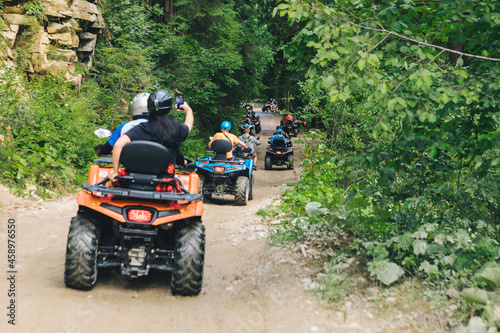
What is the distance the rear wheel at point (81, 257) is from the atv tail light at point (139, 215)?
395 mm

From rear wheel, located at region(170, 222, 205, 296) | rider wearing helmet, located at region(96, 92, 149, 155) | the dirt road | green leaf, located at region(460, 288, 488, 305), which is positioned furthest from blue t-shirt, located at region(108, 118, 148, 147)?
green leaf, located at region(460, 288, 488, 305)

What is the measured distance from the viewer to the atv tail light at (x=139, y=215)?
13.9ft

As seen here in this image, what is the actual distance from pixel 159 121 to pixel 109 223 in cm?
122

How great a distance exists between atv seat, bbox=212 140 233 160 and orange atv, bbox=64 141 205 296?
6576 mm

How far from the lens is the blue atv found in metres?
10.6

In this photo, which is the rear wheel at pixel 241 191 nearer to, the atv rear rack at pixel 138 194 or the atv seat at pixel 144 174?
the atv seat at pixel 144 174

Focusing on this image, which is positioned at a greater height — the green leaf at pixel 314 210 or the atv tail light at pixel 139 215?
the atv tail light at pixel 139 215

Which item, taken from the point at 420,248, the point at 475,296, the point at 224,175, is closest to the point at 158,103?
the point at 420,248

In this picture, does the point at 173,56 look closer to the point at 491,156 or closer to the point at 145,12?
the point at 145,12

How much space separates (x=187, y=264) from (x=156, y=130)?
55.2 inches

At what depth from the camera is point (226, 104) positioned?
74.2 ft

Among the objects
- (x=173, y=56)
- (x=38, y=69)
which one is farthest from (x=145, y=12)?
(x=38, y=69)

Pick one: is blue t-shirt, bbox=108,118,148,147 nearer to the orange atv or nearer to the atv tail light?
the orange atv

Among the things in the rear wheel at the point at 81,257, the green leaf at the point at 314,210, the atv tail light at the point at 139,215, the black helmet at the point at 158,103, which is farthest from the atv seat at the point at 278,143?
the rear wheel at the point at 81,257
